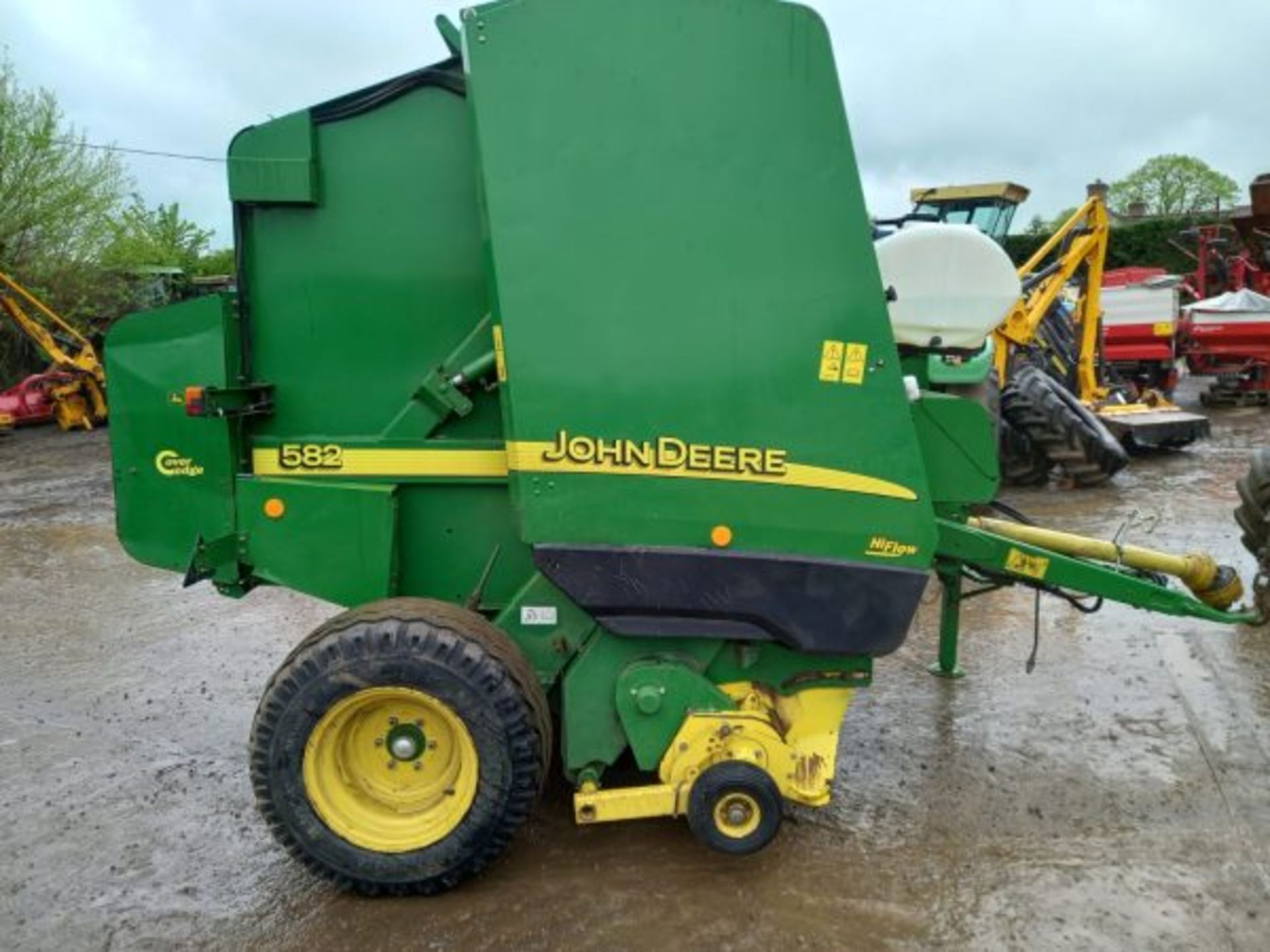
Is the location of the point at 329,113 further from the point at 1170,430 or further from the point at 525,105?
the point at 1170,430

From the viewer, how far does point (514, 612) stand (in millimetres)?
3041

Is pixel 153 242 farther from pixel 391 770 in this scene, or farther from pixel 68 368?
pixel 391 770

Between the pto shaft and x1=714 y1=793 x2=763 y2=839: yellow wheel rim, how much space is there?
1323 mm

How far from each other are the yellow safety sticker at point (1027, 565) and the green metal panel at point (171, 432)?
2.41 meters

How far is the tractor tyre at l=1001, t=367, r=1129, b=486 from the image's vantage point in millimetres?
8359

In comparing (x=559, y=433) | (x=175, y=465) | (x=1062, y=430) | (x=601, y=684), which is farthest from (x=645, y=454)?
(x=1062, y=430)

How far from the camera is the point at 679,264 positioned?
2723mm

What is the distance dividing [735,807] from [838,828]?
540 millimetres

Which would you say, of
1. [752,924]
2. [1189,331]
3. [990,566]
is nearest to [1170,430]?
[1189,331]

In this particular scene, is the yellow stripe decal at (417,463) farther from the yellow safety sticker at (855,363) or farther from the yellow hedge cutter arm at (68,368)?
the yellow hedge cutter arm at (68,368)

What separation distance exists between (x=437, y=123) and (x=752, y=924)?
240 cm

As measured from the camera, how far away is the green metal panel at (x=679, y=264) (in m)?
2.67

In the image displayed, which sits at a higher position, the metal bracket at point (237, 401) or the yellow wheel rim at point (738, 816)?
the metal bracket at point (237, 401)

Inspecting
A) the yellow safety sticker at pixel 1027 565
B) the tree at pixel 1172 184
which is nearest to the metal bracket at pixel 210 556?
the yellow safety sticker at pixel 1027 565
